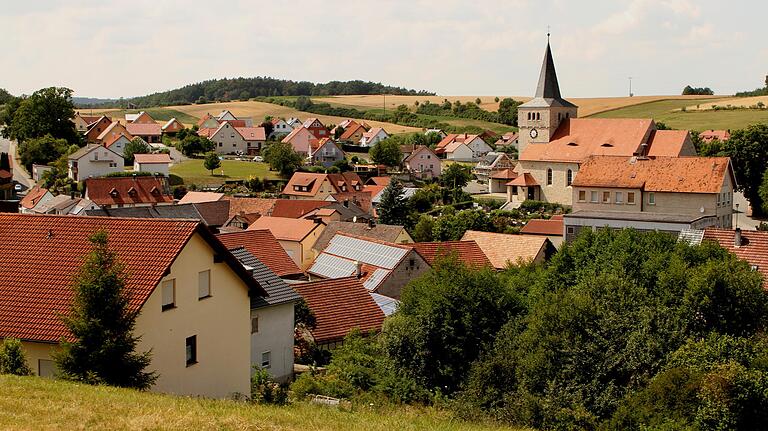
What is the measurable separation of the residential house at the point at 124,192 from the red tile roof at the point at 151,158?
16.3 m

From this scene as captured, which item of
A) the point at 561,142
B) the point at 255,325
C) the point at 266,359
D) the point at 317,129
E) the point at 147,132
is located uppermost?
the point at 317,129

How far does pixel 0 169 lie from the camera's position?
81.6 m

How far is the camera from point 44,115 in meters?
104

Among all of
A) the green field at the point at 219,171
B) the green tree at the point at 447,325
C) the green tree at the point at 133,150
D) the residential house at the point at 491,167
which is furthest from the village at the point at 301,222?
the green tree at the point at 447,325

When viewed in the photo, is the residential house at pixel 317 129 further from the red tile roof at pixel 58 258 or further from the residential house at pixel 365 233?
the red tile roof at pixel 58 258

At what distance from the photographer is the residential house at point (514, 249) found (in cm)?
4694

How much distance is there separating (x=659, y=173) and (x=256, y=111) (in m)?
134

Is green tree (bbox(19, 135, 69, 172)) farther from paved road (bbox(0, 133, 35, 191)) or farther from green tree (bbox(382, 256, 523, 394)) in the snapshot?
green tree (bbox(382, 256, 523, 394))

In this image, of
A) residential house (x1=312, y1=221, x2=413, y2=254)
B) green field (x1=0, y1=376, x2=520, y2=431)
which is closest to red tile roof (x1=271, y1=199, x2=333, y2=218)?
residential house (x1=312, y1=221, x2=413, y2=254)

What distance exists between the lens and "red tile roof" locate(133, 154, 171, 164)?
90.6 meters

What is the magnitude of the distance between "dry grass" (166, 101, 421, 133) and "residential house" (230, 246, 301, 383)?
136m

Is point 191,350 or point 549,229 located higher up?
point 191,350

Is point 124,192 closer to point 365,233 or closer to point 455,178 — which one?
point 365,233

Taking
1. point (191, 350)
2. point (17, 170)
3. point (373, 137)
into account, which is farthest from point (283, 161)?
point (191, 350)
